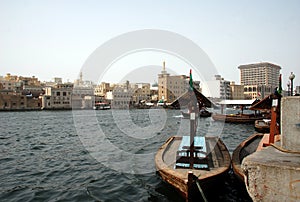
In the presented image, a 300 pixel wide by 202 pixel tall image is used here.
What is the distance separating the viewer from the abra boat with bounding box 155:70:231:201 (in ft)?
26.8

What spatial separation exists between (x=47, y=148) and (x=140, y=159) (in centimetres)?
979

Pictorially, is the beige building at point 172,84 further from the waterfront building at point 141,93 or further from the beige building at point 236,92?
the beige building at point 236,92

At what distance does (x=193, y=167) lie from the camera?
959 centimetres

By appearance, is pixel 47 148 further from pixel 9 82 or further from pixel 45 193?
pixel 9 82

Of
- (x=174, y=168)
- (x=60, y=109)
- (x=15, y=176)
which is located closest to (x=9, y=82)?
(x=60, y=109)

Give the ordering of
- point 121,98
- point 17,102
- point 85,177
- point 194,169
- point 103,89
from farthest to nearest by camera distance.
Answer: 1. point 103,89
2. point 121,98
3. point 17,102
4. point 85,177
5. point 194,169

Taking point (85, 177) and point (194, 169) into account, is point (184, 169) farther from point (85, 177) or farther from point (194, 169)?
point (85, 177)

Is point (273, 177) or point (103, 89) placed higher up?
point (103, 89)

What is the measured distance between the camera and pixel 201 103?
11688 mm

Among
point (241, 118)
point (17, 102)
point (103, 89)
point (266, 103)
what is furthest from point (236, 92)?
point (266, 103)

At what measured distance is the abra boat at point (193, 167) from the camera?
8.16 m

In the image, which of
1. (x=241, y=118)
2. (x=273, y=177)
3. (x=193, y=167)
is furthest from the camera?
(x=241, y=118)

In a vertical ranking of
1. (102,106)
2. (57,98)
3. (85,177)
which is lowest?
(85,177)

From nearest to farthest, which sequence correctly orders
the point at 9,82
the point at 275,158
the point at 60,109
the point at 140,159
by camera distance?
the point at 275,158, the point at 140,159, the point at 60,109, the point at 9,82
